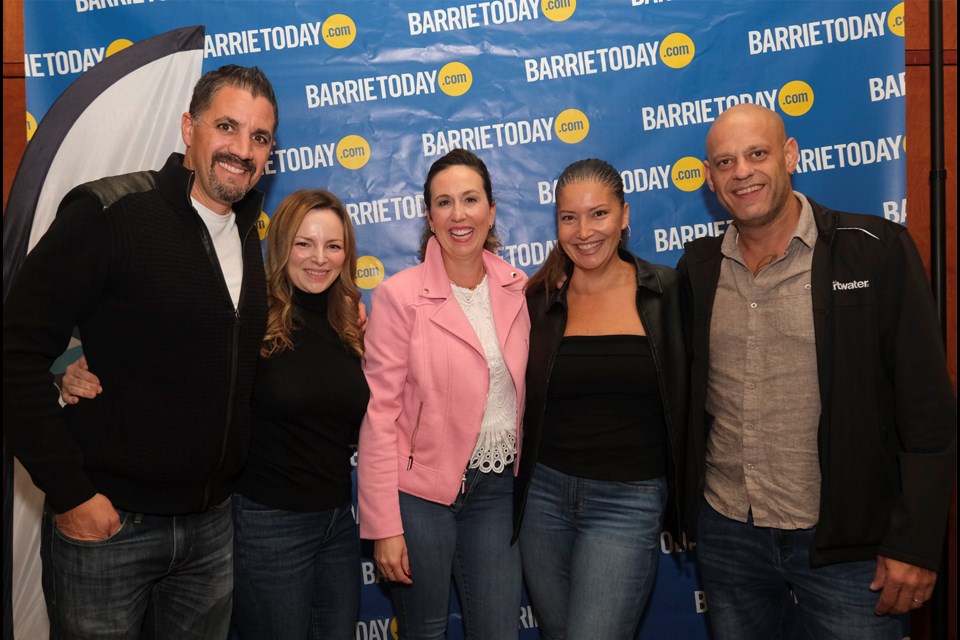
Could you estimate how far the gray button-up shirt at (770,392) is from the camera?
1821 mm

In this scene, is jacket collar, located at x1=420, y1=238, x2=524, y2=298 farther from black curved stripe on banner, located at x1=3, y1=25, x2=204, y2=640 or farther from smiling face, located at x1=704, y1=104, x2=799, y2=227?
black curved stripe on banner, located at x1=3, y1=25, x2=204, y2=640

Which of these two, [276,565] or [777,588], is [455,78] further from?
[777,588]

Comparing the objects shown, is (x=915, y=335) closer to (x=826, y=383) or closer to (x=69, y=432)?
(x=826, y=383)

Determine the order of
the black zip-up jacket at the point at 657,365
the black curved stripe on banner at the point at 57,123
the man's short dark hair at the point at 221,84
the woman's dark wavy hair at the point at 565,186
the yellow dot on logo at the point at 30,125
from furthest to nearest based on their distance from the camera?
the yellow dot on logo at the point at 30,125
the black curved stripe on banner at the point at 57,123
the woman's dark wavy hair at the point at 565,186
the black zip-up jacket at the point at 657,365
the man's short dark hair at the point at 221,84

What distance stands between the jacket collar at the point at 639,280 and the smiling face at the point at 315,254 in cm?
76

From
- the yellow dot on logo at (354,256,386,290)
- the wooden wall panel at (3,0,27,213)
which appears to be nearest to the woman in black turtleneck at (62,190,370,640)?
the yellow dot on logo at (354,256,386,290)

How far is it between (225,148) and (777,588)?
2.18 metres

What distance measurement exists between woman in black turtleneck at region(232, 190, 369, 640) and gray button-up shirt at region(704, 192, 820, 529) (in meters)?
1.17

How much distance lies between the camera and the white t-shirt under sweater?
1.88 m

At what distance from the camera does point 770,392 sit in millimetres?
1860

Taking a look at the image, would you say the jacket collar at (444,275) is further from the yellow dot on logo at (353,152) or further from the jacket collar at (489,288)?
the yellow dot on logo at (353,152)

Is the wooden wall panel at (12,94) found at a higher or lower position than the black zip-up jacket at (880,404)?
higher

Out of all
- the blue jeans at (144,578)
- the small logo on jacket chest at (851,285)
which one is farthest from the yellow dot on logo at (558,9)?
the blue jeans at (144,578)

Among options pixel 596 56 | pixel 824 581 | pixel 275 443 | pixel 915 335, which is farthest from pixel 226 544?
pixel 596 56
